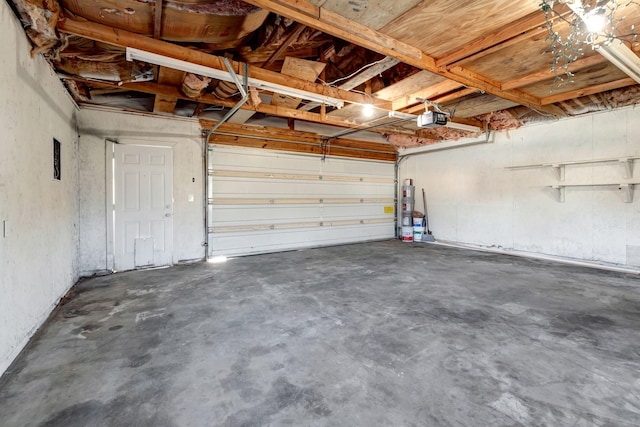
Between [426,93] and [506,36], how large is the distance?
161 centimetres

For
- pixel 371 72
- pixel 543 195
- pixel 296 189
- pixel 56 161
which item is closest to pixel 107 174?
pixel 56 161

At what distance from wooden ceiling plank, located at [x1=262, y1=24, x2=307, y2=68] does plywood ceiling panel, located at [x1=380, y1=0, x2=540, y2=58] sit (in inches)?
27.0

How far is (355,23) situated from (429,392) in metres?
2.59

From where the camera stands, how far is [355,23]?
7.73ft

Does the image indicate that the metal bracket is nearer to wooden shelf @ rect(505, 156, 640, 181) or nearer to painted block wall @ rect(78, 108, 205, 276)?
wooden shelf @ rect(505, 156, 640, 181)

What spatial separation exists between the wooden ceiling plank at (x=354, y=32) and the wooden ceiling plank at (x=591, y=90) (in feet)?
5.68

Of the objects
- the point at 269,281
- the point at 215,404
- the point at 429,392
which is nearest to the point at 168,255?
the point at 269,281

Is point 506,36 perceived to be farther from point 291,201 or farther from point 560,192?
point 291,201

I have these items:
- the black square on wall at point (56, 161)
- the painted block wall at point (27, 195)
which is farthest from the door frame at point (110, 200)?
the black square on wall at point (56, 161)

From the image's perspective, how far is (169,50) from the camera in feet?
8.82

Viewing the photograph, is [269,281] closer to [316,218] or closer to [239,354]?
[239,354]

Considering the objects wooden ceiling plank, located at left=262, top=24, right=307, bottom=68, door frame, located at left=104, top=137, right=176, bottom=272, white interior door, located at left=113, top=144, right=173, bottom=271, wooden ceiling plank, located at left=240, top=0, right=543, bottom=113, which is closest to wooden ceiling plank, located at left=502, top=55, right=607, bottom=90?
wooden ceiling plank, located at left=240, top=0, right=543, bottom=113

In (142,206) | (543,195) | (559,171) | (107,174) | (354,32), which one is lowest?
(142,206)

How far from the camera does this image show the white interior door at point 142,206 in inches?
177
